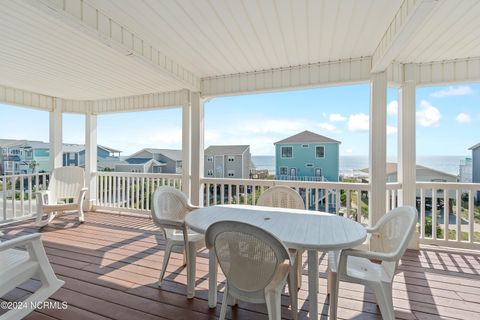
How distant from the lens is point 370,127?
3404 millimetres

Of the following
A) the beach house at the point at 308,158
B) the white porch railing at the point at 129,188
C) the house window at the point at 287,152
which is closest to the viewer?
the beach house at the point at 308,158

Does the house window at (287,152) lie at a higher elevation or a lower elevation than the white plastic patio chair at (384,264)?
higher

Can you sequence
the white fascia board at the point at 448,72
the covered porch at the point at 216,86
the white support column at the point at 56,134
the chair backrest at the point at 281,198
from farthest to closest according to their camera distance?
the white support column at the point at 56,134 < the white fascia board at the point at 448,72 < the chair backrest at the point at 281,198 < the covered porch at the point at 216,86

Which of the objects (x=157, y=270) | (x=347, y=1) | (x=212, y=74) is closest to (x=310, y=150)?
(x=212, y=74)

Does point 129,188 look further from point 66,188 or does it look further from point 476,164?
point 476,164

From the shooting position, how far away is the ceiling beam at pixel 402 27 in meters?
1.78

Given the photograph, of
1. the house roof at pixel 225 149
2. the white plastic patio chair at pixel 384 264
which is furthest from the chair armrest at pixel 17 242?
the house roof at pixel 225 149

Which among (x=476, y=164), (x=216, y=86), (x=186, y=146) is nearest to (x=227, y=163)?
(x=186, y=146)

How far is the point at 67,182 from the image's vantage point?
498cm

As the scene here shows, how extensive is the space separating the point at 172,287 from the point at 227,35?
262cm

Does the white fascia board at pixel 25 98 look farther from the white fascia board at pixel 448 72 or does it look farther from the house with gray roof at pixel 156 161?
the white fascia board at pixel 448 72

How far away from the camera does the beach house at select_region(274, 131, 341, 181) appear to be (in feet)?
12.9

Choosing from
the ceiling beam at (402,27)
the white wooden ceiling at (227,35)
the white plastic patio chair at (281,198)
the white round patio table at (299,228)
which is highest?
the white wooden ceiling at (227,35)

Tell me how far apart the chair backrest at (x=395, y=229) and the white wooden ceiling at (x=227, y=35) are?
1.47 m
